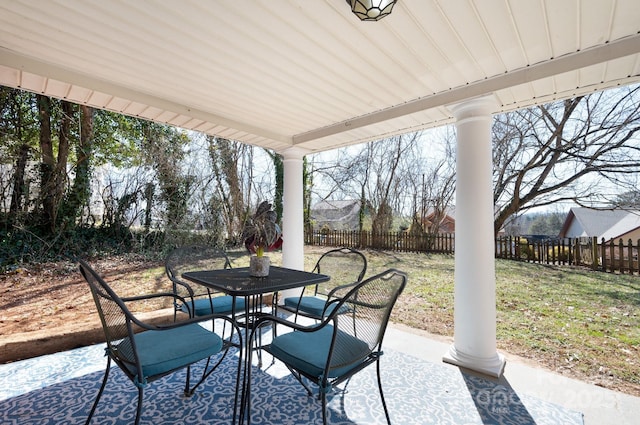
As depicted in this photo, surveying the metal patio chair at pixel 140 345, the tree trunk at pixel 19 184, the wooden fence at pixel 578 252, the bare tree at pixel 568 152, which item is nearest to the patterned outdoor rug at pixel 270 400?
the metal patio chair at pixel 140 345

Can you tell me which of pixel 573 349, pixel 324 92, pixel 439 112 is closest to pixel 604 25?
pixel 439 112

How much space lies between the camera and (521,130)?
22.4 feet

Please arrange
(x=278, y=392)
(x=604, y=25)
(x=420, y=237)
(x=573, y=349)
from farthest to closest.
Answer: (x=420, y=237)
(x=573, y=349)
(x=278, y=392)
(x=604, y=25)

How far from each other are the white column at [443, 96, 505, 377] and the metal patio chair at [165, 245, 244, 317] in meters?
1.97

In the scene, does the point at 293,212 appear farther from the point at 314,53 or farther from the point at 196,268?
the point at 314,53

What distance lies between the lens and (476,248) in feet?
8.43

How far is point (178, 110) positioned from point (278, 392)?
267 centimetres

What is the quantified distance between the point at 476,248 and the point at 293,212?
96.3 inches

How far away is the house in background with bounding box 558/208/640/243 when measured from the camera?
6.70 m

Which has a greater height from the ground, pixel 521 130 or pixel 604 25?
pixel 521 130

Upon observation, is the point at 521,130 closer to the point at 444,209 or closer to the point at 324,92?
the point at 444,209

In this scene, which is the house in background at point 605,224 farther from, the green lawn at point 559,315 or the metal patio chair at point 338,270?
the metal patio chair at point 338,270

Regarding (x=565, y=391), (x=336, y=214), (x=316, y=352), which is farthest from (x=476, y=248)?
(x=336, y=214)

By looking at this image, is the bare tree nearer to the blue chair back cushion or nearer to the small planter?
the small planter
